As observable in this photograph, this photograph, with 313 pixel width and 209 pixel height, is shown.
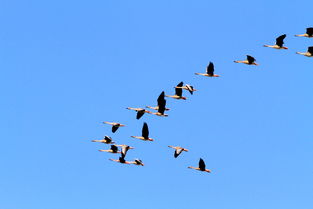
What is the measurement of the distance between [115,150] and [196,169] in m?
12.5

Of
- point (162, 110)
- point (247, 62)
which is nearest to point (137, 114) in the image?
point (162, 110)

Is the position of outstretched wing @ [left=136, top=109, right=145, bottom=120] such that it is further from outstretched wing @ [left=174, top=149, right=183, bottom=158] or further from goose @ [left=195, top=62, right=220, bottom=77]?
goose @ [left=195, top=62, right=220, bottom=77]

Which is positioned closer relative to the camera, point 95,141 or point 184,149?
point 184,149

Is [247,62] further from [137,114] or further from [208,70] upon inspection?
[137,114]

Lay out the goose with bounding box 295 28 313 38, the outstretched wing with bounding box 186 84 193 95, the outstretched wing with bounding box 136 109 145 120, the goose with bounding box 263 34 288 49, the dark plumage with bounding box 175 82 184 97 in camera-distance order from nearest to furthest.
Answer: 1. the goose with bounding box 295 28 313 38
2. the outstretched wing with bounding box 186 84 193 95
3. the goose with bounding box 263 34 288 49
4. the outstretched wing with bounding box 136 109 145 120
5. the dark plumage with bounding box 175 82 184 97

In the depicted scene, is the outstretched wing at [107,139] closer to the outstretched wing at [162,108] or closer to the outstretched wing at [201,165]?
the outstretched wing at [162,108]

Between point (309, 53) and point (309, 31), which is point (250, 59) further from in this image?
point (309, 31)

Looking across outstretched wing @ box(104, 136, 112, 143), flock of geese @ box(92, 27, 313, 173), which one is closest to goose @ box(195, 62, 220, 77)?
flock of geese @ box(92, 27, 313, 173)

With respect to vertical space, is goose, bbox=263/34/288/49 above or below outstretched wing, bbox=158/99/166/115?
above

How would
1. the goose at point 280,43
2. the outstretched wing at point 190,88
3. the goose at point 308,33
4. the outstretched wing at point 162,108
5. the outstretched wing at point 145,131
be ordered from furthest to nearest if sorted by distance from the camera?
the outstretched wing at point 162,108 → the outstretched wing at point 145,131 → the goose at point 280,43 → the outstretched wing at point 190,88 → the goose at point 308,33

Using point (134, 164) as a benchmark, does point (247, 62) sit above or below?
above

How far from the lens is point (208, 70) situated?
13938 centimetres

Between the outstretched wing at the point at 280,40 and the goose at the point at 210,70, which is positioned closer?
the outstretched wing at the point at 280,40

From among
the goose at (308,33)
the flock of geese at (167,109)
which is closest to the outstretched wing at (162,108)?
the flock of geese at (167,109)
